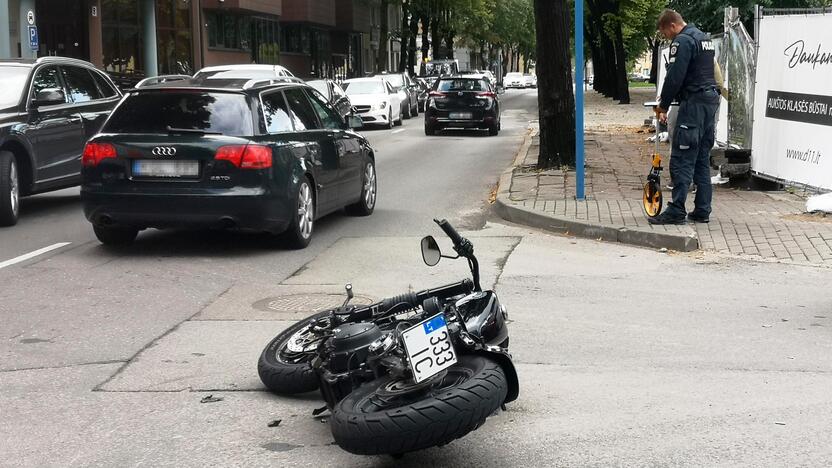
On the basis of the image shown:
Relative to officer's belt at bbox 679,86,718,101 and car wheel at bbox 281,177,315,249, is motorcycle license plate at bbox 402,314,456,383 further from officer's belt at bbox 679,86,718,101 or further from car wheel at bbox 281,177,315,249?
officer's belt at bbox 679,86,718,101

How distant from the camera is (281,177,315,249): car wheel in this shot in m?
10.2

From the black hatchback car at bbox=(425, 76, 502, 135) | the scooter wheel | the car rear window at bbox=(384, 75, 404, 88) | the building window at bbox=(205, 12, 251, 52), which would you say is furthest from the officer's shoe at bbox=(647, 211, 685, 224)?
the building window at bbox=(205, 12, 251, 52)

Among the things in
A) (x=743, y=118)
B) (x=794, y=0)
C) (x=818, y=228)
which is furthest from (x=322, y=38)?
(x=818, y=228)

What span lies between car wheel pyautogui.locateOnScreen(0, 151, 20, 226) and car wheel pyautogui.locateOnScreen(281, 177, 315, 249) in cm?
344

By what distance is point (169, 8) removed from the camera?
46.1 m

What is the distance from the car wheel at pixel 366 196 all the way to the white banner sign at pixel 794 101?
4.68 meters

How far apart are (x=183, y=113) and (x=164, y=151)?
1.45 feet

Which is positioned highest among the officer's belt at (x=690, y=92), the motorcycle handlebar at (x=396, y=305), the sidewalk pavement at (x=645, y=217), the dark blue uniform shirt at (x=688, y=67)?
the dark blue uniform shirt at (x=688, y=67)

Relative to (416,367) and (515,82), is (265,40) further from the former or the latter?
(416,367)

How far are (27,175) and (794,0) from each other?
1470 inches

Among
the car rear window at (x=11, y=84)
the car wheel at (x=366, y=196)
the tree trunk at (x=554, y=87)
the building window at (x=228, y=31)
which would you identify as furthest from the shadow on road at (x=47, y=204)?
the building window at (x=228, y=31)

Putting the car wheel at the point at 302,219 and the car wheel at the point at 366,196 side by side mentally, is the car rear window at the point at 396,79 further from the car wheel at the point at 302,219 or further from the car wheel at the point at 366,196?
the car wheel at the point at 302,219

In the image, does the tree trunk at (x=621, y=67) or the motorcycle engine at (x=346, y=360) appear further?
the tree trunk at (x=621, y=67)

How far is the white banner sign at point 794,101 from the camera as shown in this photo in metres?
12.4
